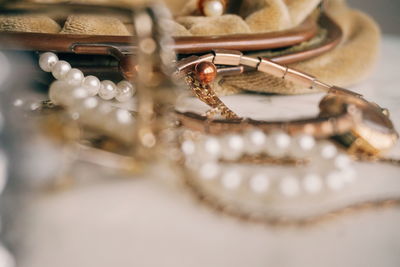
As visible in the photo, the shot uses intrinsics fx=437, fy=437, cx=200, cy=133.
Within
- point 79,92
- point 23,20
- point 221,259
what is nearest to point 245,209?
point 221,259

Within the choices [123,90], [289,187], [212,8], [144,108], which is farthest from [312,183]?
[212,8]

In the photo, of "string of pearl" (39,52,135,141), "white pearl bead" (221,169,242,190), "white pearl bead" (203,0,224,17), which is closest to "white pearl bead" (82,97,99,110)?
"string of pearl" (39,52,135,141)

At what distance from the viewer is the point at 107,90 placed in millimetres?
442

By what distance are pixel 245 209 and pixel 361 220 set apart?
3.3 inches

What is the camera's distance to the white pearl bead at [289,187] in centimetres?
30

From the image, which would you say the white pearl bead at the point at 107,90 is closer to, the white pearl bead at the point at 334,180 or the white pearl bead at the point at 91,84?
the white pearl bead at the point at 91,84

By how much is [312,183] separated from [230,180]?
2.3 inches

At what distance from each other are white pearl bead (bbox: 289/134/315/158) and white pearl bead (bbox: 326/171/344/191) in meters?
0.02

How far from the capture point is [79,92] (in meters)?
0.32

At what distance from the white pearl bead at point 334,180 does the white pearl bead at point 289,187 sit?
0.08 ft

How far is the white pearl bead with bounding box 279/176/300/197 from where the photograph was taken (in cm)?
30

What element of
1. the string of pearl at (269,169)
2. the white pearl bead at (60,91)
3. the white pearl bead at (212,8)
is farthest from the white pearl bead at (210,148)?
the white pearl bead at (212,8)

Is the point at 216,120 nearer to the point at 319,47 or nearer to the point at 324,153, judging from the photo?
the point at 324,153

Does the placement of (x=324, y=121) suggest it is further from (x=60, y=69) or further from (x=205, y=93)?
(x=60, y=69)
